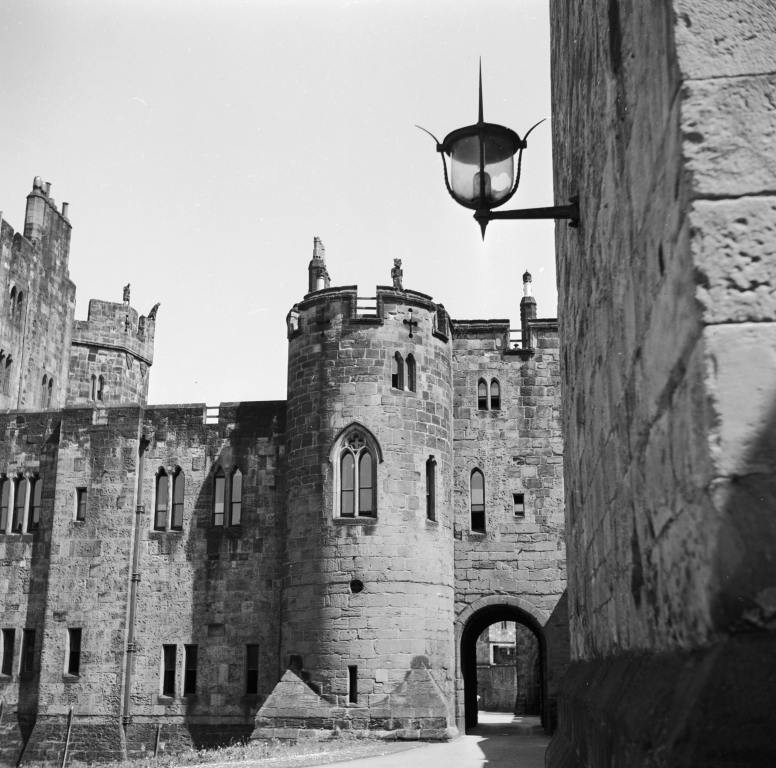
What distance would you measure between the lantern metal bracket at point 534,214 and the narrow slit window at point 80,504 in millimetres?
22735

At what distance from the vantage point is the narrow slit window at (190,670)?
25.1m

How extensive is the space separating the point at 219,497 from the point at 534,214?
2153 centimetres

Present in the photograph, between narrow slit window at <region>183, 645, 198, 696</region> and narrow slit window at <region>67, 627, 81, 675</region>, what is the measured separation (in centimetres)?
262

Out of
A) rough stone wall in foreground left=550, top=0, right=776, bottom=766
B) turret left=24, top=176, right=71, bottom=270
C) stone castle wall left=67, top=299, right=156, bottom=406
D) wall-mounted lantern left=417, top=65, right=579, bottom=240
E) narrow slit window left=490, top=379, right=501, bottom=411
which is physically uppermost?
turret left=24, top=176, right=71, bottom=270

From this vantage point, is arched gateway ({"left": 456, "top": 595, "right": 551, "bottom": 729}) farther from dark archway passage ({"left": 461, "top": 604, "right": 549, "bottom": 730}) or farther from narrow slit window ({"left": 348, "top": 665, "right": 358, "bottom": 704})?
narrow slit window ({"left": 348, "top": 665, "right": 358, "bottom": 704})

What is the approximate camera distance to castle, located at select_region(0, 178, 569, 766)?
22844 millimetres

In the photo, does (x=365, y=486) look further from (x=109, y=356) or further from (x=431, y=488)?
(x=109, y=356)

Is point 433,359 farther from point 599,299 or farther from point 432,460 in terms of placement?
point 599,299

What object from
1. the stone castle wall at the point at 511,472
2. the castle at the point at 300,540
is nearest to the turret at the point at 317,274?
the castle at the point at 300,540

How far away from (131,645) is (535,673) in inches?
764

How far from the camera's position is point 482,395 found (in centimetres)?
2605

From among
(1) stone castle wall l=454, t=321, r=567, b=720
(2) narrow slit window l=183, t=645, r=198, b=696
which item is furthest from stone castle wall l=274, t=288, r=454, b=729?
(2) narrow slit window l=183, t=645, r=198, b=696

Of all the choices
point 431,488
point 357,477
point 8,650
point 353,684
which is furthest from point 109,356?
point 353,684

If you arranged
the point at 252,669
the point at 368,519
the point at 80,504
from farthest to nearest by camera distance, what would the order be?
the point at 80,504 → the point at 252,669 → the point at 368,519
